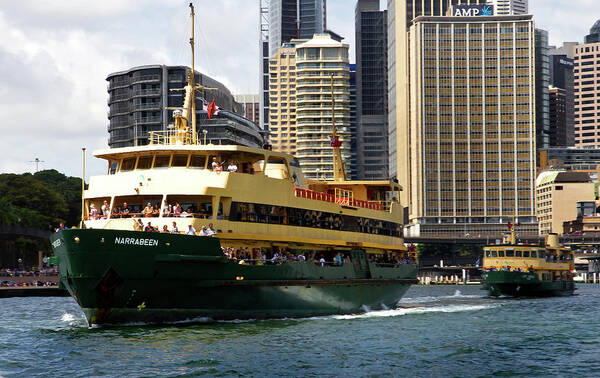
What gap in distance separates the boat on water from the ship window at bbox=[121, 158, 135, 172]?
0.14 ft

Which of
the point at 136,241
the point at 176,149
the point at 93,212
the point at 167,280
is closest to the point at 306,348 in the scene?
the point at 167,280

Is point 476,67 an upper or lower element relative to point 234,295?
upper

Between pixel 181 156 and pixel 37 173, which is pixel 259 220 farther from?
pixel 37 173

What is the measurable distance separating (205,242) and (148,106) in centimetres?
10740

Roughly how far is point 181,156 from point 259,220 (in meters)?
4.14

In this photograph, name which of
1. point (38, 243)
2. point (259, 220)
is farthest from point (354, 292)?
point (38, 243)

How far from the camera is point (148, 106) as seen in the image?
445 feet

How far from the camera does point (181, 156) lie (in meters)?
34.6

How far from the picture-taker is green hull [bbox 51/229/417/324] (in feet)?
96.1

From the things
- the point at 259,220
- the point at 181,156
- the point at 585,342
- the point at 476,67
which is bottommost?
the point at 585,342

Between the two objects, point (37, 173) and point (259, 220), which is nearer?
point (259, 220)

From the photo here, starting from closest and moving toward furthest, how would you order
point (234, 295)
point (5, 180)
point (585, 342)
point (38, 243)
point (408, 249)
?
point (585, 342), point (234, 295), point (408, 249), point (38, 243), point (5, 180)

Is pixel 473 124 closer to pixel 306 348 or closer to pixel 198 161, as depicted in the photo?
pixel 198 161

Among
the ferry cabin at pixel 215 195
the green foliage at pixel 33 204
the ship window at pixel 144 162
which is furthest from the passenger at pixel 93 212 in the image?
the green foliage at pixel 33 204
